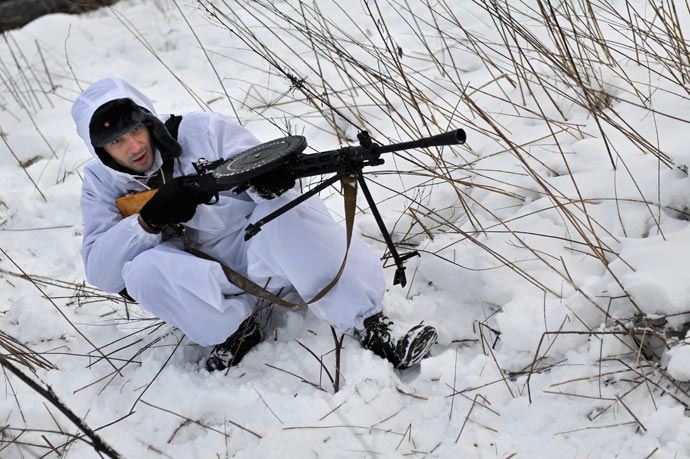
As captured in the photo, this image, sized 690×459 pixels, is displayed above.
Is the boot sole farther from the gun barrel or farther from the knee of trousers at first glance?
the gun barrel

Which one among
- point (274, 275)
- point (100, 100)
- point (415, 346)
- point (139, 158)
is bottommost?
point (415, 346)

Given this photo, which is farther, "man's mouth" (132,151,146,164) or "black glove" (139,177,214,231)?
"man's mouth" (132,151,146,164)

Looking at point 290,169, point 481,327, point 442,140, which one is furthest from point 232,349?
point 442,140

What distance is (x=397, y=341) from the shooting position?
1987mm

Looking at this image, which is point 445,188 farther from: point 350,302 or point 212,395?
point 212,395

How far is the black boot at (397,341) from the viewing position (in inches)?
77.4

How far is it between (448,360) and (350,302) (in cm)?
33

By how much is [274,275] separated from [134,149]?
603 mm

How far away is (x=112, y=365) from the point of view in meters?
2.20

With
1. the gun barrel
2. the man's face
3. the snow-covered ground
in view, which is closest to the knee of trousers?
the snow-covered ground

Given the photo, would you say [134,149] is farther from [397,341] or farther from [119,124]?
[397,341]

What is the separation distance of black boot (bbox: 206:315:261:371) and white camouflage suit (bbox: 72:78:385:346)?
7cm

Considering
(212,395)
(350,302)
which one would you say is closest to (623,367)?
(350,302)

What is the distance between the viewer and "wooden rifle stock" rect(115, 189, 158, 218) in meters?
→ 2.17
